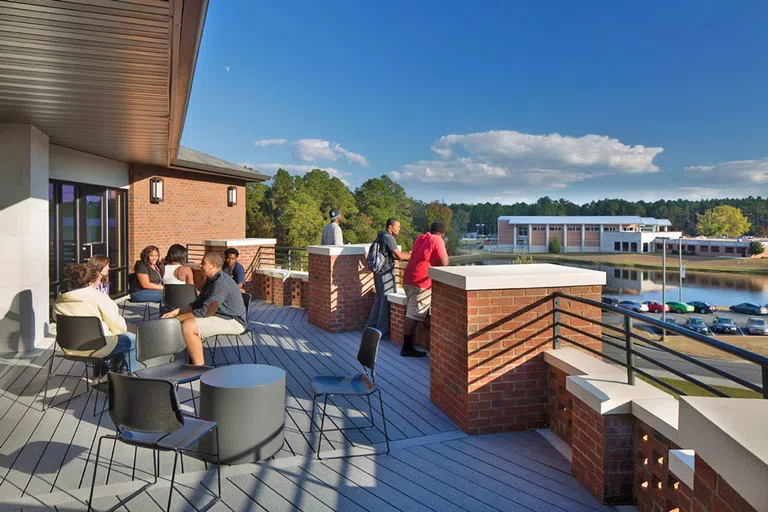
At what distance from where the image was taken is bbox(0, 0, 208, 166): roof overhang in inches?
119

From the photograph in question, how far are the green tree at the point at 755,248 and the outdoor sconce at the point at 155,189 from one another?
97419 millimetres

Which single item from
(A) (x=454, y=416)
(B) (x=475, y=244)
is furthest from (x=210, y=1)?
(B) (x=475, y=244)

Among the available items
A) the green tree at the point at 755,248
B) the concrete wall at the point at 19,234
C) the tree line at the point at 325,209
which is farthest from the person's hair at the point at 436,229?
the green tree at the point at 755,248

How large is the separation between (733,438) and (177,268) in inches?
255

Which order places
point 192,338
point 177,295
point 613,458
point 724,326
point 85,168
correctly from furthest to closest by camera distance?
point 724,326
point 85,168
point 177,295
point 192,338
point 613,458

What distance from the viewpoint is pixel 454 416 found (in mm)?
4039

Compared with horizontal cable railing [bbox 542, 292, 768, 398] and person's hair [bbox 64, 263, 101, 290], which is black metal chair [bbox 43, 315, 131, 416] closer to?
person's hair [bbox 64, 263, 101, 290]

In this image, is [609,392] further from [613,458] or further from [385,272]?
[385,272]

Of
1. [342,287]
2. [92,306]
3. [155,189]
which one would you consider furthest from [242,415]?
[155,189]

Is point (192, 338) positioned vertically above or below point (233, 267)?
below

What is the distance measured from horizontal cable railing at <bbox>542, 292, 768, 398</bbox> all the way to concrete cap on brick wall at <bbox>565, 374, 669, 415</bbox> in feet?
0.24

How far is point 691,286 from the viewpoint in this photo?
82.2 m

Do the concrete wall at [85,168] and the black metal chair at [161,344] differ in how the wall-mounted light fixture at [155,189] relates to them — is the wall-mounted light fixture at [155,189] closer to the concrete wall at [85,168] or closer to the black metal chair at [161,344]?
the concrete wall at [85,168]

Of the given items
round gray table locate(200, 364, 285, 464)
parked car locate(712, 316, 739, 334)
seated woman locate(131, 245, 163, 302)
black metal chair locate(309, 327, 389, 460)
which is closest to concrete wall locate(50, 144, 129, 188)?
seated woman locate(131, 245, 163, 302)
